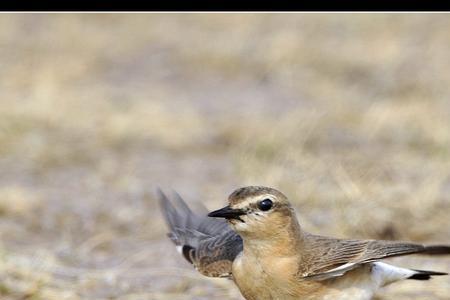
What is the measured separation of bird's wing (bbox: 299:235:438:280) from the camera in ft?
20.6

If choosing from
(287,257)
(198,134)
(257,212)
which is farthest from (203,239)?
(198,134)

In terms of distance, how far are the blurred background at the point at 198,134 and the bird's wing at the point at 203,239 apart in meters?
0.49

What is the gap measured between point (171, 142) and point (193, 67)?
336 centimetres

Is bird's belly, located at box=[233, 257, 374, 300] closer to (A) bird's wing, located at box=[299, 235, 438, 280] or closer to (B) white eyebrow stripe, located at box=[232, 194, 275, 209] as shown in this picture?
(A) bird's wing, located at box=[299, 235, 438, 280]

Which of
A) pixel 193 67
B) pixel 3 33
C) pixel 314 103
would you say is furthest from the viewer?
pixel 3 33

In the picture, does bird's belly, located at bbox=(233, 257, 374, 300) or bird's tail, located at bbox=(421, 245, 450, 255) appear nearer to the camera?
bird's belly, located at bbox=(233, 257, 374, 300)

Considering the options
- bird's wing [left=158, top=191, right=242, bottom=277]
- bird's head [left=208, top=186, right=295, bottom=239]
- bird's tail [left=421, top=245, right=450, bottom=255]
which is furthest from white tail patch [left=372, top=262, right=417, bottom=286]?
bird's wing [left=158, top=191, right=242, bottom=277]

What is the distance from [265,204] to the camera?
20.3 ft

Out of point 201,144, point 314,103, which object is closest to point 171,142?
point 201,144

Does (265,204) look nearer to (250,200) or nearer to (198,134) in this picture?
(250,200)

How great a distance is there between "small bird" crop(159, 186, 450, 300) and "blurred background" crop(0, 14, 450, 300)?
1.14m

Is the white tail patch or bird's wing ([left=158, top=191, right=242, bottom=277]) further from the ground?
bird's wing ([left=158, top=191, right=242, bottom=277])

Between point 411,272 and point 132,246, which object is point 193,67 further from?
point 411,272

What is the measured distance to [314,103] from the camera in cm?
1334
